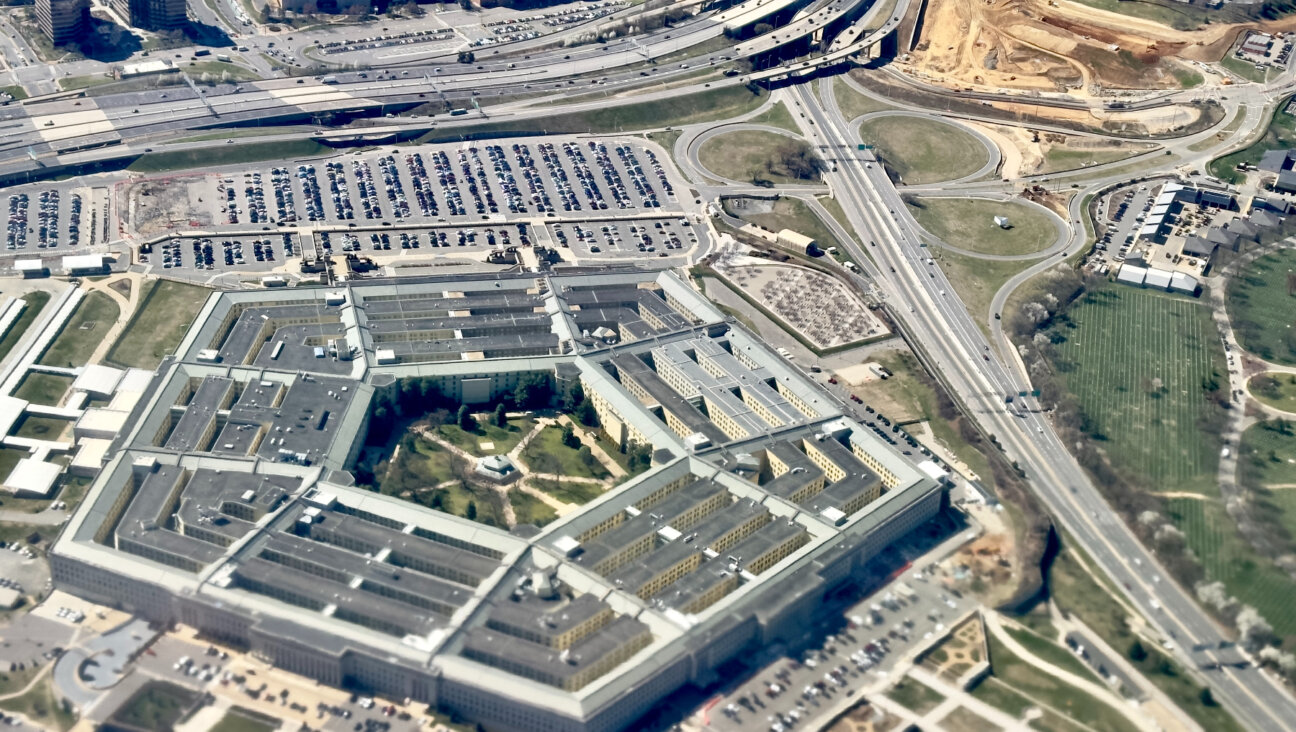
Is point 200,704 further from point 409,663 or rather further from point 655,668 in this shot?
point 655,668

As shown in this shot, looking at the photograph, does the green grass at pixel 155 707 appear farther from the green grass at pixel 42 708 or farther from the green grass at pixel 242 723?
the green grass at pixel 42 708

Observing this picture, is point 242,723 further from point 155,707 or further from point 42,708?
point 42,708

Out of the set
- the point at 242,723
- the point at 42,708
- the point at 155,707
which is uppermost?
the point at 42,708

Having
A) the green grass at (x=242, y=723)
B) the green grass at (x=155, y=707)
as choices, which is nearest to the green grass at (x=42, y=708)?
the green grass at (x=155, y=707)

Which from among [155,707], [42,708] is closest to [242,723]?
[155,707]

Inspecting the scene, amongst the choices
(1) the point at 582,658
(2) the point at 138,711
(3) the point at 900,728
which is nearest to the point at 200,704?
(2) the point at 138,711

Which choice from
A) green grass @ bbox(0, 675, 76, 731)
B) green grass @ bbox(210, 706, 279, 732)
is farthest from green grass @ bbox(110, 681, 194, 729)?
green grass @ bbox(0, 675, 76, 731)
